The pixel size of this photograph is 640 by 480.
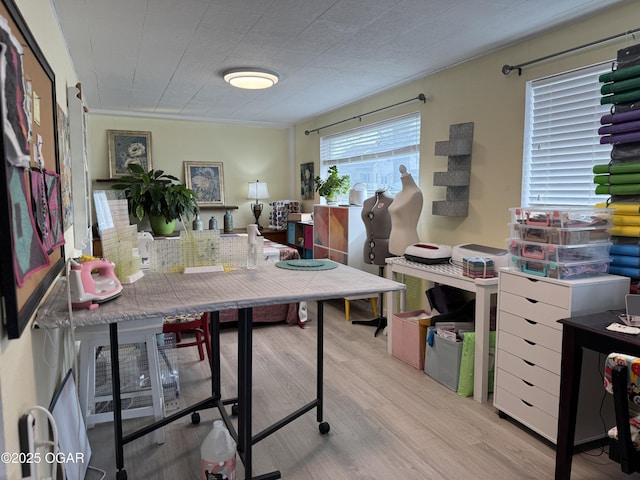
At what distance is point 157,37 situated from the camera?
287cm

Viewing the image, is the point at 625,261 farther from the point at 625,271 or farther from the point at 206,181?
the point at 206,181

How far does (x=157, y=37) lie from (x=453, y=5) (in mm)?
1896

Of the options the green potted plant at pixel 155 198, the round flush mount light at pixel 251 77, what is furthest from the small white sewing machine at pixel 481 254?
the green potted plant at pixel 155 198

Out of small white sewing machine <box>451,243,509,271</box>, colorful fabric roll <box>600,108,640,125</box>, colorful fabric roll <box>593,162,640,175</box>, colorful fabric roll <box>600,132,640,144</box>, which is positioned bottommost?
small white sewing machine <box>451,243,509,271</box>

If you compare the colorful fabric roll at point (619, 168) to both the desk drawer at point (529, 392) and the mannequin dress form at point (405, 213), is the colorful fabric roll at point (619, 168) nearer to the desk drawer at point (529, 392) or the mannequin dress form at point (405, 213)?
the desk drawer at point (529, 392)

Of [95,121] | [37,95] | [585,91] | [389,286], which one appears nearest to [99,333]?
Answer: [37,95]

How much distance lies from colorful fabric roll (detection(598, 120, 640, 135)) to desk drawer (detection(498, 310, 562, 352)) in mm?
1059

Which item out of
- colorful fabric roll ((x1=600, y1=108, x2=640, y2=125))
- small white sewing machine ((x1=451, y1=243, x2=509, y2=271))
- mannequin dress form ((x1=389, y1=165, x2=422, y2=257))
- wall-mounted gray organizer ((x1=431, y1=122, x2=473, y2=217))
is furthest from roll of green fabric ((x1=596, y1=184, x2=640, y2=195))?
mannequin dress form ((x1=389, y1=165, x2=422, y2=257))

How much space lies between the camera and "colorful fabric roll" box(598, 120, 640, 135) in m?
2.10

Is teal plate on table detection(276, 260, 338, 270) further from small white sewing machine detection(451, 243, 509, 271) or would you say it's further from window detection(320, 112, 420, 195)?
window detection(320, 112, 420, 195)

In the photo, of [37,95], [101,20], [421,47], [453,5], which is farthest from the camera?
[421,47]

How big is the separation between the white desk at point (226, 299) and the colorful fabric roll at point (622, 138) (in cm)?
140

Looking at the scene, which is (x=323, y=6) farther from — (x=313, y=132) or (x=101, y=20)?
(x=313, y=132)

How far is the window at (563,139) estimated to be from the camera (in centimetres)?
258
